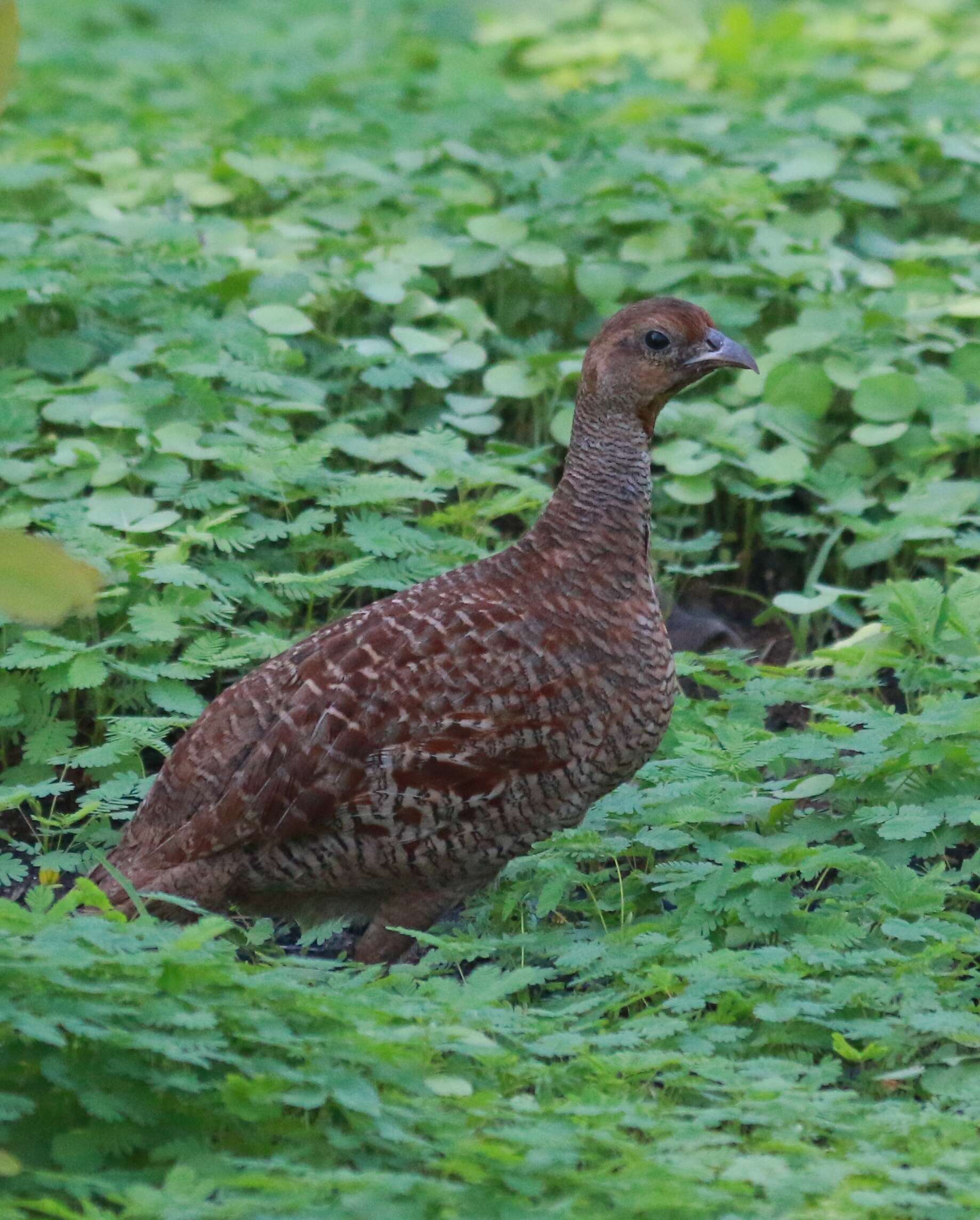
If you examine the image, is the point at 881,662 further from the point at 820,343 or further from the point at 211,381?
the point at 211,381

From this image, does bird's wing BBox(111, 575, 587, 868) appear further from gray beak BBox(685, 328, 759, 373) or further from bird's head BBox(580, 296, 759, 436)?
gray beak BBox(685, 328, 759, 373)

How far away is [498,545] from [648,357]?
159cm

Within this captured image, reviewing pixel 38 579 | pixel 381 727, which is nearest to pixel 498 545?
pixel 381 727

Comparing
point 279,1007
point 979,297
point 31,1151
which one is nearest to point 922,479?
point 979,297

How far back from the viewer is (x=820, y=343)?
7.00 meters

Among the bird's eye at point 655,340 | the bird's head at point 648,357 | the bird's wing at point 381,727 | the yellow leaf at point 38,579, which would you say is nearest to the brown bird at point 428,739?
the bird's wing at point 381,727

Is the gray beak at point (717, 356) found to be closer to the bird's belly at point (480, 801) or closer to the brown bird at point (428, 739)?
the brown bird at point (428, 739)

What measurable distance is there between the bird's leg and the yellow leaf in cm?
208

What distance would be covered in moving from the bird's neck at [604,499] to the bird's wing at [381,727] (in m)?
0.27

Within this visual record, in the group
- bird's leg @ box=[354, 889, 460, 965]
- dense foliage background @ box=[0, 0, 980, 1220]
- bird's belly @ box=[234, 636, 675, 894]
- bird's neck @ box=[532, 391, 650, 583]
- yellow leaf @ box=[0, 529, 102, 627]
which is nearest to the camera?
yellow leaf @ box=[0, 529, 102, 627]

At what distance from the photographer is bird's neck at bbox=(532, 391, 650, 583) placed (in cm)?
464

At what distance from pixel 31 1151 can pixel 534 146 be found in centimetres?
696

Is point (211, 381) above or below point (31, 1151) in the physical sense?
above

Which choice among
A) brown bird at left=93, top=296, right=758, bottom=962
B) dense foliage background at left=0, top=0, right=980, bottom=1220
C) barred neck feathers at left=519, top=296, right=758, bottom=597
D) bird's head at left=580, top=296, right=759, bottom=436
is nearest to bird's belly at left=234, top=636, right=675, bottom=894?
brown bird at left=93, top=296, right=758, bottom=962
